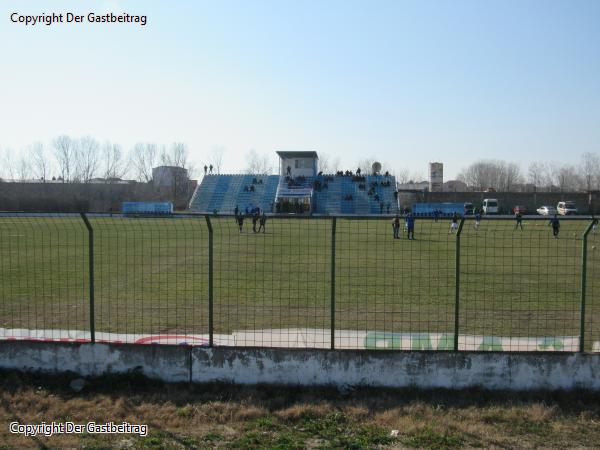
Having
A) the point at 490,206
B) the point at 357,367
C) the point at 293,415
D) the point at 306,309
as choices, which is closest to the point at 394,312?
the point at 306,309

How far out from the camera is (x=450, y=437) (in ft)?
15.4

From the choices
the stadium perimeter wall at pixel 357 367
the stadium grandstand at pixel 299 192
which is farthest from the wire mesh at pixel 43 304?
the stadium grandstand at pixel 299 192

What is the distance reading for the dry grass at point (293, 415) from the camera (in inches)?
183

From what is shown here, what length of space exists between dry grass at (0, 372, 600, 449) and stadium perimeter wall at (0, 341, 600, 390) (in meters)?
0.14

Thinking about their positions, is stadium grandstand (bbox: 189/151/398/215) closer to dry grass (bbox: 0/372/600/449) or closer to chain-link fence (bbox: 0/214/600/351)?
chain-link fence (bbox: 0/214/600/351)

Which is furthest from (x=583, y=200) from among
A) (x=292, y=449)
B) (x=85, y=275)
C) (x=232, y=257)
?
(x=292, y=449)

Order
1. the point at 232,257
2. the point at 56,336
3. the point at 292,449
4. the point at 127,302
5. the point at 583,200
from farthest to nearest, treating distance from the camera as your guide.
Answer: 1. the point at 583,200
2. the point at 232,257
3. the point at 127,302
4. the point at 56,336
5. the point at 292,449

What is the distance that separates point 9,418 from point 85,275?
9.06 m

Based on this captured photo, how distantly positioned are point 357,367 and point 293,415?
1104 millimetres

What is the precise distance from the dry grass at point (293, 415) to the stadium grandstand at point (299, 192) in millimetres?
54504

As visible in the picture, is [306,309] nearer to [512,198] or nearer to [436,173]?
[512,198]

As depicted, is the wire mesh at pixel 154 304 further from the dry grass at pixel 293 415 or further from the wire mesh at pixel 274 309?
the dry grass at pixel 293 415

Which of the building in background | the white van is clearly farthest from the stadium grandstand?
the building in background

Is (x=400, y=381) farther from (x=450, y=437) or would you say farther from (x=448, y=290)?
(x=448, y=290)
